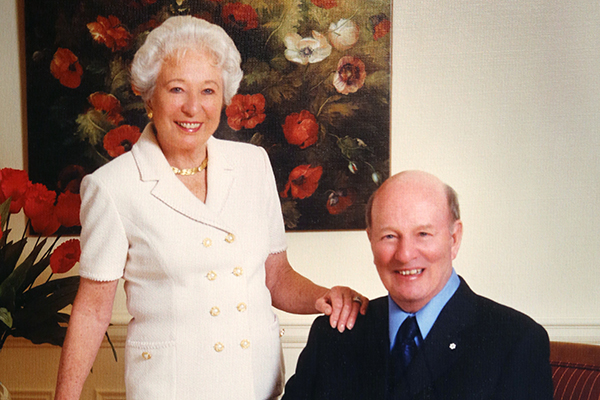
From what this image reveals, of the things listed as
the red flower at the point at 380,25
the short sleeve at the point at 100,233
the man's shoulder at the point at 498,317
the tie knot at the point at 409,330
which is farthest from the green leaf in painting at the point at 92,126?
the man's shoulder at the point at 498,317

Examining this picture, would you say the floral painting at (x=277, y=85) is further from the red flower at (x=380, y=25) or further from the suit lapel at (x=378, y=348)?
the suit lapel at (x=378, y=348)

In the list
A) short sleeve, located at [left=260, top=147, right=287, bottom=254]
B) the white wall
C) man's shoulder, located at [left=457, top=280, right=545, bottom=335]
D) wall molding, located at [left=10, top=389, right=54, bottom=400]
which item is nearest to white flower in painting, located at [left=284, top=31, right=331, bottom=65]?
the white wall

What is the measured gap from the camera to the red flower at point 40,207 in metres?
1.74

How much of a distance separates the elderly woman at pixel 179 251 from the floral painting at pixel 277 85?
466 mm

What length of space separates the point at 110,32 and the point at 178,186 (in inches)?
33.4

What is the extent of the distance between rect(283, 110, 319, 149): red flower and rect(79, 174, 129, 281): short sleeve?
0.77 meters

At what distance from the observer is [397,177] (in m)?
1.35

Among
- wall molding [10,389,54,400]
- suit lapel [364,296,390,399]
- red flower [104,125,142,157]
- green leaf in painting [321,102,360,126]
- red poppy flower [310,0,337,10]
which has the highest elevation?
red poppy flower [310,0,337,10]

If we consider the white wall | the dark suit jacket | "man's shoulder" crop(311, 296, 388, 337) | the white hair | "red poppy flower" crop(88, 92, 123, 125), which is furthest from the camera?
"red poppy flower" crop(88, 92, 123, 125)

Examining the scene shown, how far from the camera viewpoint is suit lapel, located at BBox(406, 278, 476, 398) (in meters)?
1.29

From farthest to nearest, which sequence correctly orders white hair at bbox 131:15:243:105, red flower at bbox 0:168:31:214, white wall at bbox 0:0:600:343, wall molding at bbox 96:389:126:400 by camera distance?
wall molding at bbox 96:389:126:400 < red flower at bbox 0:168:31:214 < white wall at bbox 0:0:600:343 < white hair at bbox 131:15:243:105

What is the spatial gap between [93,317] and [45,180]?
916 mm

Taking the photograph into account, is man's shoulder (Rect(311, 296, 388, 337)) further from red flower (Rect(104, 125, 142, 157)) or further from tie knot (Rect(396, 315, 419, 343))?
red flower (Rect(104, 125, 142, 157))

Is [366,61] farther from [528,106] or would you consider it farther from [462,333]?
[462,333]
